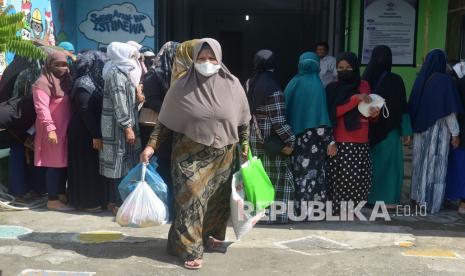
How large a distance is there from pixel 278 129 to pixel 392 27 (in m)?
3.83

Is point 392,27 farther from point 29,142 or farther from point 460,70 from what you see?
point 29,142

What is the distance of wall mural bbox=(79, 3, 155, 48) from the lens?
7684mm

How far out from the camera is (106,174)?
4.97 m

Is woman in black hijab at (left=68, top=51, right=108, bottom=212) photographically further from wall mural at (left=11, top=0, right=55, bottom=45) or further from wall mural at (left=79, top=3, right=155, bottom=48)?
wall mural at (left=79, top=3, right=155, bottom=48)

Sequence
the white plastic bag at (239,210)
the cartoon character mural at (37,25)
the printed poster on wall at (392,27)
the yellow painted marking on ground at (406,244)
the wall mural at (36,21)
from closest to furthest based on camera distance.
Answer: the white plastic bag at (239,210), the yellow painted marking on ground at (406,244), the wall mural at (36,21), the cartoon character mural at (37,25), the printed poster on wall at (392,27)

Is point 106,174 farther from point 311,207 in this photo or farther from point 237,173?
point 311,207

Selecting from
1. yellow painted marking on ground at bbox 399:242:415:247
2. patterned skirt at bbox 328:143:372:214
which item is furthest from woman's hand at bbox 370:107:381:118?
yellow painted marking on ground at bbox 399:242:415:247

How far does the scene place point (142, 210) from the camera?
12.6ft

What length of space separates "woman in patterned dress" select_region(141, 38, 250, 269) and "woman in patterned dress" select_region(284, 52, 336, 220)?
97 centimetres

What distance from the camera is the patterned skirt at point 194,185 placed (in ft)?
12.5

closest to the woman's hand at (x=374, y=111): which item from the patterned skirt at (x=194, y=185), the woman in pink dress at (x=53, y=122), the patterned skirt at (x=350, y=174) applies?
the patterned skirt at (x=350, y=174)

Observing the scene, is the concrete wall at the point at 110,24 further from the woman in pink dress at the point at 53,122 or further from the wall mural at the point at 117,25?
the woman in pink dress at the point at 53,122

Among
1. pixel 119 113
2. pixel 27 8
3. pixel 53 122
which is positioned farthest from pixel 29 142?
pixel 27 8

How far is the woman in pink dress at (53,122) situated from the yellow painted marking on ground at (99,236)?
2.67 feet
